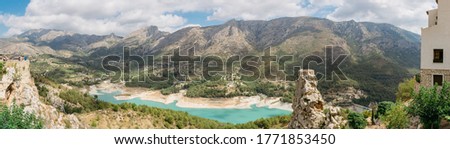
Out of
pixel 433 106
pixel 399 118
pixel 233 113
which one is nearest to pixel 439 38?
pixel 399 118

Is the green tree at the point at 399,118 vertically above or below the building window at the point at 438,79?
below

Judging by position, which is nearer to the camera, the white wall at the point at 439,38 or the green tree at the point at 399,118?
the green tree at the point at 399,118

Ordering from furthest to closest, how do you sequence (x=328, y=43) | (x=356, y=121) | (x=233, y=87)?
(x=328, y=43) → (x=233, y=87) → (x=356, y=121)

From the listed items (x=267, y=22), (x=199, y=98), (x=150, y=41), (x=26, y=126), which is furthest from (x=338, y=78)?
(x=150, y=41)

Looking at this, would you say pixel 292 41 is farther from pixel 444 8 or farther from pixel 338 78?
pixel 444 8

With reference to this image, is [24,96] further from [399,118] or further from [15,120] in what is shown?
[399,118]

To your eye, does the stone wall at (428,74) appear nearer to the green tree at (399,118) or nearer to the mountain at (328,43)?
the green tree at (399,118)
